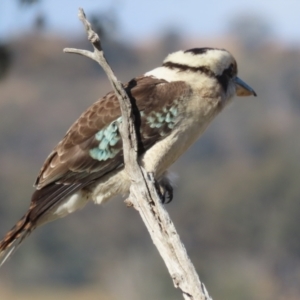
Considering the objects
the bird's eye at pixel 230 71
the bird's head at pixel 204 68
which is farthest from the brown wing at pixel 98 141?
the bird's eye at pixel 230 71

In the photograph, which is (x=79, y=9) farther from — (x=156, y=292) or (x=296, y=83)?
(x=296, y=83)

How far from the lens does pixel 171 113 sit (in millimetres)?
4555

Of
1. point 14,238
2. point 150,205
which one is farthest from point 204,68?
point 14,238

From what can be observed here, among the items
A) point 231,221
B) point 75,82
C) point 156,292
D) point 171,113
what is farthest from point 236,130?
point 171,113

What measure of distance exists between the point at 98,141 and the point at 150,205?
61cm

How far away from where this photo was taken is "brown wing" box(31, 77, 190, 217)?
4.50 meters

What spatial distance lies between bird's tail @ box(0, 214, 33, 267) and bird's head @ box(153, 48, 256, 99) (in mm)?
927

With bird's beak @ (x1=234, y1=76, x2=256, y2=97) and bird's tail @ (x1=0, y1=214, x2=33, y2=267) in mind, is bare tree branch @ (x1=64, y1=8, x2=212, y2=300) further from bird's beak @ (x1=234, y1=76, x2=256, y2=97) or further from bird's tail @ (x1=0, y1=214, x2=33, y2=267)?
bird's beak @ (x1=234, y1=76, x2=256, y2=97)

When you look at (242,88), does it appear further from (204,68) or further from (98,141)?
(98,141)

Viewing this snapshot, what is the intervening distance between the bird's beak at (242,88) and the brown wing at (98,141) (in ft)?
1.41

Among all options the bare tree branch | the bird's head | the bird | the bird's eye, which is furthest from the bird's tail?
the bird's eye

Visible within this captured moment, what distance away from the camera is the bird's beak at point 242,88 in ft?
16.1

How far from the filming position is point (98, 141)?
4.54m

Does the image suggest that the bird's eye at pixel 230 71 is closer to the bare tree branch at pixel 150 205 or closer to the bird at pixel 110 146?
the bird at pixel 110 146
